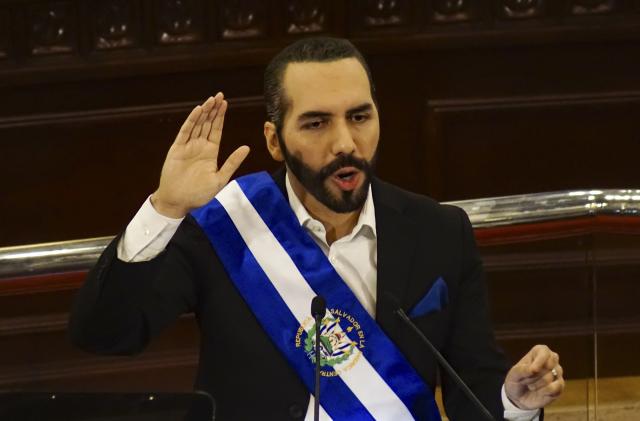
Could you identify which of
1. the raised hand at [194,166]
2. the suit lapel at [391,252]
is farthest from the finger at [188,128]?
the suit lapel at [391,252]

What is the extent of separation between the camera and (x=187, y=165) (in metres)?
1.78

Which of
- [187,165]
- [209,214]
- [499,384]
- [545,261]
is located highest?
[187,165]

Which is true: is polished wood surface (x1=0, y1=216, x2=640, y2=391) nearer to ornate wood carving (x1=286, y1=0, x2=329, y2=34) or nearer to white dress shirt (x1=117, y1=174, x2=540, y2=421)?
white dress shirt (x1=117, y1=174, x2=540, y2=421)

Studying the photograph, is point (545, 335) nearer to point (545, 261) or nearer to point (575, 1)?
point (545, 261)

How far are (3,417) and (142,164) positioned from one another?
259 centimetres

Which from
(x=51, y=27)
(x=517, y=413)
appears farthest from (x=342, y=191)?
(x=51, y=27)

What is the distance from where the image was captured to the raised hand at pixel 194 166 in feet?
5.73

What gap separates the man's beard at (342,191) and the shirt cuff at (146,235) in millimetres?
257

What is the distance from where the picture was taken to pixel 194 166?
5.83ft

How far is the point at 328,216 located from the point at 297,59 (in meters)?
0.27

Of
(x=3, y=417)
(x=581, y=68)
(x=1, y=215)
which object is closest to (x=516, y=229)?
(x=3, y=417)

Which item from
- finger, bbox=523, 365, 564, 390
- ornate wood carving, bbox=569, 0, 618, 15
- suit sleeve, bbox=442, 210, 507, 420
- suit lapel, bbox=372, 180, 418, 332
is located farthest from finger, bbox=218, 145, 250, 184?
ornate wood carving, bbox=569, 0, 618, 15

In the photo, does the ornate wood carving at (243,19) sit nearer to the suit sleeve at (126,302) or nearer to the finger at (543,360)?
the suit sleeve at (126,302)

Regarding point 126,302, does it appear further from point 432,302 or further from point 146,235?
point 432,302
